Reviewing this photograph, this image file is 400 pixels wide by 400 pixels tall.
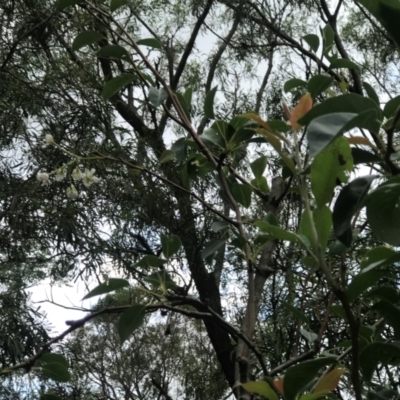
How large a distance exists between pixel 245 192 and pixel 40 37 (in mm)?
2134

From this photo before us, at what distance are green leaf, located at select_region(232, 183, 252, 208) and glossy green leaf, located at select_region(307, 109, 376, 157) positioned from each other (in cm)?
38

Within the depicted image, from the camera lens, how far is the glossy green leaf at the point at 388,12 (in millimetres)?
367

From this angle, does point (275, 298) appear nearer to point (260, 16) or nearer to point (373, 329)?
point (260, 16)

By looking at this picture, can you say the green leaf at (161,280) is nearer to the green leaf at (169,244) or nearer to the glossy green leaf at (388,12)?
the green leaf at (169,244)

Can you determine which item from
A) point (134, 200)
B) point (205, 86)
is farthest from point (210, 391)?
point (205, 86)

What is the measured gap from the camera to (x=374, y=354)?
434mm

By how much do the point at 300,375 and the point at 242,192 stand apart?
1.06 feet

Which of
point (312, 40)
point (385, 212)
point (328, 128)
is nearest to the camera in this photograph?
point (328, 128)

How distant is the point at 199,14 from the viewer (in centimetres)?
387

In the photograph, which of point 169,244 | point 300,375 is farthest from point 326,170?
point 169,244

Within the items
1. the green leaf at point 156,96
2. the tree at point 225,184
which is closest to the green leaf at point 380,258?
the tree at point 225,184

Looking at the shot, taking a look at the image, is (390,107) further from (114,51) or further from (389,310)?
(114,51)

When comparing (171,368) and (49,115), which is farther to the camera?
(171,368)

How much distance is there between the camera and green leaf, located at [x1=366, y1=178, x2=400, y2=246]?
0.39 metres
